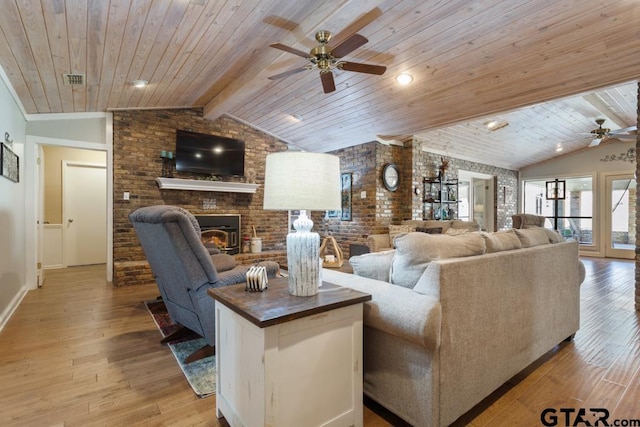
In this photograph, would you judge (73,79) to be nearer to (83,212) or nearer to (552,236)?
(83,212)

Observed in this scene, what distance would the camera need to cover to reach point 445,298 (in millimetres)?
1465

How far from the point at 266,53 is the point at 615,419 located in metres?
3.86

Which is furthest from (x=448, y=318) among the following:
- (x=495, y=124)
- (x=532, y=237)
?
(x=495, y=124)

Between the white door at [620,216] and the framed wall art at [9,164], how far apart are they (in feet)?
36.1

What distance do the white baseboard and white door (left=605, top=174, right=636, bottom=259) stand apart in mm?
10942

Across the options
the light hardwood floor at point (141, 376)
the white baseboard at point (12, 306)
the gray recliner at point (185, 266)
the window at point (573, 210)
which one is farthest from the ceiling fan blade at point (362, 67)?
the window at point (573, 210)

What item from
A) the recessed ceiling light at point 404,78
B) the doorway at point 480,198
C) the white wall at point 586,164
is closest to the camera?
Result: the recessed ceiling light at point 404,78

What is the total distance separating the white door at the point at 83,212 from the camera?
602 cm

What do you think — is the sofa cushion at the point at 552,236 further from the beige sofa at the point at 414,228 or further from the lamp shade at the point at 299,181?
the beige sofa at the point at 414,228

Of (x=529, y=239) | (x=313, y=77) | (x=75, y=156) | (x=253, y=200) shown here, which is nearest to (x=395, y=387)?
(x=529, y=239)

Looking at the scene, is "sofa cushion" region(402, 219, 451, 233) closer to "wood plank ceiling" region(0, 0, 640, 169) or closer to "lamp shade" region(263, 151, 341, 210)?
"wood plank ceiling" region(0, 0, 640, 169)

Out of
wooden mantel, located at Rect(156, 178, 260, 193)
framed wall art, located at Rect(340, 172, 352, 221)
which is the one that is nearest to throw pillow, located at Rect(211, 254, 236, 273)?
wooden mantel, located at Rect(156, 178, 260, 193)

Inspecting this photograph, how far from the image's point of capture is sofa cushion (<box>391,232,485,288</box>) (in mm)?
1638

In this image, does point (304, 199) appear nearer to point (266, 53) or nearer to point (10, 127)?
point (266, 53)
